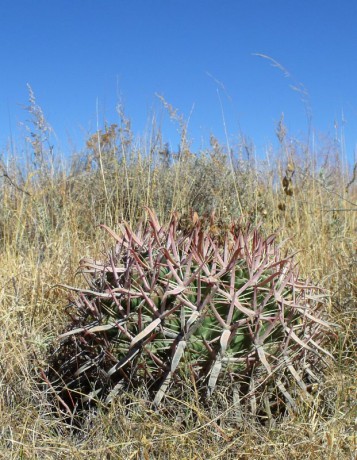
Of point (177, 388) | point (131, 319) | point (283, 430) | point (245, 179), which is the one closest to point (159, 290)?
point (131, 319)

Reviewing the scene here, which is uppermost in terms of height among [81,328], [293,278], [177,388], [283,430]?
[293,278]

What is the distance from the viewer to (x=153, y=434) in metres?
1.81

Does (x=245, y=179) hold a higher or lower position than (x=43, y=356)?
higher

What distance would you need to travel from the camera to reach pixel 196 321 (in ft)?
5.91

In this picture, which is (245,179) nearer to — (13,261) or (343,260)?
(343,260)

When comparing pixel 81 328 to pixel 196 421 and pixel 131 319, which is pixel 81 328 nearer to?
pixel 131 319

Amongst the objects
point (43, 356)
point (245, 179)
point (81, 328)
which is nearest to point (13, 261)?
point (43, 356)

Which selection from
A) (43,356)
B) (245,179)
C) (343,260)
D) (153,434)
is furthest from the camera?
(245,179)

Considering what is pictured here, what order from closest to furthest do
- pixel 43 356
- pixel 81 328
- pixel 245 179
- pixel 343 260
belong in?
pixel 81 328
pixel 43 356
pixel 343 260
pixel 245 179

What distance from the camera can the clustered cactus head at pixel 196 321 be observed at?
5.97 ft

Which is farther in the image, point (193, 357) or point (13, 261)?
point (13, 261)

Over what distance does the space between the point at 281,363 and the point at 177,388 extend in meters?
0.34

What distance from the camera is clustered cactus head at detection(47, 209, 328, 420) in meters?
1.82

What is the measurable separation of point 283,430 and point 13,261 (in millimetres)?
2272
